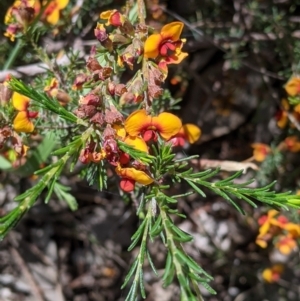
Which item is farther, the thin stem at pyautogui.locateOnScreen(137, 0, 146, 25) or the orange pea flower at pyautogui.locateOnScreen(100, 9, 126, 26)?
the thin stem at pyautogui.locateOnScreen(137, 0, 146, 25)

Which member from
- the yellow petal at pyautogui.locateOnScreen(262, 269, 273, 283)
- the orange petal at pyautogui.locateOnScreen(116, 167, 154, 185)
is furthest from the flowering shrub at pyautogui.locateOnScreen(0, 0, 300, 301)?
the yellow petal at pyautogui.locateOnScreen(262, 269, 273, 283)

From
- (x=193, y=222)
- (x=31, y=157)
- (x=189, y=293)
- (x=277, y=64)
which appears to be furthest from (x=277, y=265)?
(x=189, y=293)

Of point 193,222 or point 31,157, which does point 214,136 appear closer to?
point 193,222

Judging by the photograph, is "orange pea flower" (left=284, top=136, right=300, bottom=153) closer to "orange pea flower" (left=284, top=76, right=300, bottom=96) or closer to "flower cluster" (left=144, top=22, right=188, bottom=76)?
"orange pea flower" (left=284, top=76, right=300, bottom=96)

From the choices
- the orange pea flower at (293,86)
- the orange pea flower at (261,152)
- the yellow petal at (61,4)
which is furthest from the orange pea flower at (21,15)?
the orange pea flower at (261,152)

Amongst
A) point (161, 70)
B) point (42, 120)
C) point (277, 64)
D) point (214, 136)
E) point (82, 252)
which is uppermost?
point (161, 70)

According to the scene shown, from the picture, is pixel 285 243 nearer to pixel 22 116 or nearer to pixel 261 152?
pixel 261 152

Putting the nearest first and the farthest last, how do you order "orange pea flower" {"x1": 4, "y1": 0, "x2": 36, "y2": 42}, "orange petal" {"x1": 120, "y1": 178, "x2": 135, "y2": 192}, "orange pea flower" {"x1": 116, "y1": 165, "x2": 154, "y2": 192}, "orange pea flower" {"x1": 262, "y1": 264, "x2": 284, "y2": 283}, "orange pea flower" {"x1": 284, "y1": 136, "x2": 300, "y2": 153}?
1. "orange pea flower" {"x1": 116, "y1": 165, "x2": 154, "y2": 192}
2. "orange petal" {"x1": 120, "y1": 178, "x2": 135, "y2": 192}
3. "orange pea flower" {"x1": 4, "y1": 0, "x2": 36, "y2": 42}
4. "orange pea flower" {"x1": 284, "y1": 136, "x2": 300, "y2": 153}
5. "orange pea flower" {"x1": 262, "y1": 264, "x2": 284, "y2": 283}
